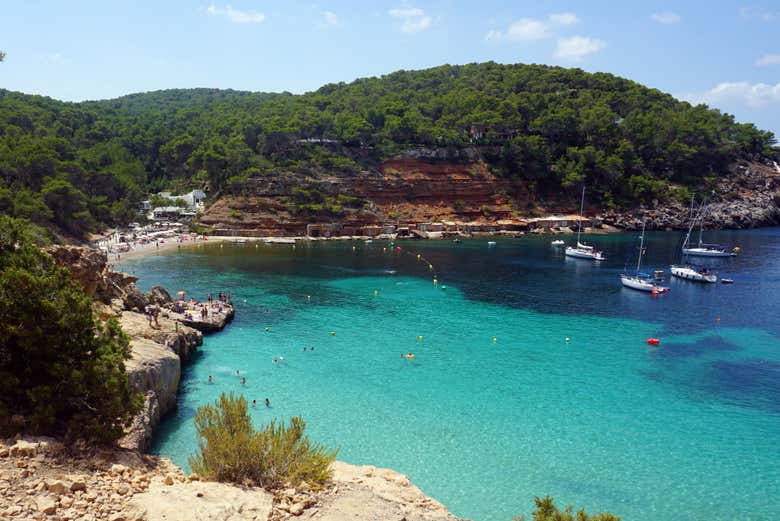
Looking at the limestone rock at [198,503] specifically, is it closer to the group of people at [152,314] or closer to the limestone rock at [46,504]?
the limestone rock at [46,504]

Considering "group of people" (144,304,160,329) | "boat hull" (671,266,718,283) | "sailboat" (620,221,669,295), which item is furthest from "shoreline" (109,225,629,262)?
"sailboat" (620,221,669,295)

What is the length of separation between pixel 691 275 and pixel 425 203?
49.5 meters

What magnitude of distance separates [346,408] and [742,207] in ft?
355

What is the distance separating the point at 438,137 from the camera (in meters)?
Result: 102

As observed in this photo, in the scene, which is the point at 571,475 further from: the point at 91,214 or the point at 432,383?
the point at 91,214

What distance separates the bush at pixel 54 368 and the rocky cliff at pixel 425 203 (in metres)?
70.5

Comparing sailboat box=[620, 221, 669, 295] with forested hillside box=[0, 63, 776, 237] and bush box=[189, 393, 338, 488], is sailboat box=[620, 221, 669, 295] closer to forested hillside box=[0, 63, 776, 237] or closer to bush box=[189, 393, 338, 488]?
bush box=[189, 393, 338, 488]

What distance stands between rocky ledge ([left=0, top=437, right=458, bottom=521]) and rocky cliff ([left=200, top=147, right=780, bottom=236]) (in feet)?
241

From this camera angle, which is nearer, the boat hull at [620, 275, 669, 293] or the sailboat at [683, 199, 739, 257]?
the boat hull at [620, 275, 669, 293]

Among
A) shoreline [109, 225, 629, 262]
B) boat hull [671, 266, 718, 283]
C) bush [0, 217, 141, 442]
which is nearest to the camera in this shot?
bush [0, 217, 141, 442]

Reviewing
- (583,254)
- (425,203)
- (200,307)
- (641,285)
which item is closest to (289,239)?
(425,203)

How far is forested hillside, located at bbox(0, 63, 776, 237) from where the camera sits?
93.2m

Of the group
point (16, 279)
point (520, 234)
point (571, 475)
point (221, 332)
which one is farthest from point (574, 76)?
point (16, 279)

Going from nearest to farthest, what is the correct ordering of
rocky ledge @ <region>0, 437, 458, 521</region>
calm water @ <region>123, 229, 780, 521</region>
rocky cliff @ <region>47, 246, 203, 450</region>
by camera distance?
1. rocky ledge @ <region>0, 437, 458, 521</region>
2. calm water @ <region>123, 229, 780, 521</region>
3. rocky cliff @ <region>47, 246, 203, 450</region>
